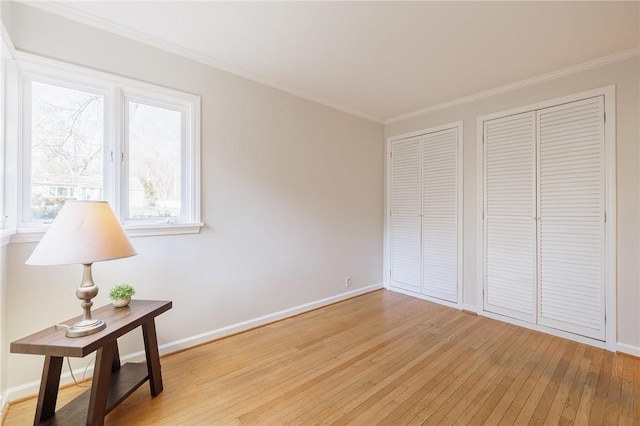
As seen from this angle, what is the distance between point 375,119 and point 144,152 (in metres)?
3.07

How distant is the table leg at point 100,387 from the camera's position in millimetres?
1467

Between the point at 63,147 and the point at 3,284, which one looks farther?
the point at 63,147

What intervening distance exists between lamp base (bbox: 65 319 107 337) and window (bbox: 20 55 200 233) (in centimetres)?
82

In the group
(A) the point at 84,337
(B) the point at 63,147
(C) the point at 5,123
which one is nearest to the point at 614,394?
(A) the point at 84,337

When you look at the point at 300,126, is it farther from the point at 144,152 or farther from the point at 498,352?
the point at 498,352

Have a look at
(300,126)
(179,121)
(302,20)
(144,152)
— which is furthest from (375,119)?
(144,152)

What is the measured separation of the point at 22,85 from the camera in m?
1.87

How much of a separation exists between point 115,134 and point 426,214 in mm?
3540

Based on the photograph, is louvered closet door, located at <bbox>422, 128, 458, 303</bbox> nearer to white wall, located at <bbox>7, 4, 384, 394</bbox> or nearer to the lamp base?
white wall, located at <bbox>7, 4, 384, 394</bbox>

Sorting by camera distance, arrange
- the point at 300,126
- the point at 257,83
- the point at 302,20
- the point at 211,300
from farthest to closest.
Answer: the point at 300,126 < the point at 257,83 < the point at 211,300 < the point at 302,20

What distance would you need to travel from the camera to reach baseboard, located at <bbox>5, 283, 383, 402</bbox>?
1850mm

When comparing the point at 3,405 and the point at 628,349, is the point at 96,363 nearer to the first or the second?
the point at 3,405

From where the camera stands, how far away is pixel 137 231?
7.30ft

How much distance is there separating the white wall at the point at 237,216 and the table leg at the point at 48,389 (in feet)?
1.81
